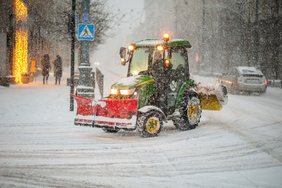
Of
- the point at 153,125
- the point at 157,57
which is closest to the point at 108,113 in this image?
the point at 153,125

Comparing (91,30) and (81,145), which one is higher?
(91,30)

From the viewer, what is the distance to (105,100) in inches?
367

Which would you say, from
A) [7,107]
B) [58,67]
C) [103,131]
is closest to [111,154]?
[103,131]

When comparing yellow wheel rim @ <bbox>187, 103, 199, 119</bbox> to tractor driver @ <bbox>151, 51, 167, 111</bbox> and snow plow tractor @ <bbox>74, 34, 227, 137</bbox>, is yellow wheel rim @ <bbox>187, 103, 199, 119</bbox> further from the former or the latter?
tractor driver @ <bbox>151, 51, 167, 111</bbox>

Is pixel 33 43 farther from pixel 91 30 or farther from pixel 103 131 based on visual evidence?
pixel 103 131

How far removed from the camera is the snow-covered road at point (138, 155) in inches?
240

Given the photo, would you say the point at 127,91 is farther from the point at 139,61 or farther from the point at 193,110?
the point at 193,110

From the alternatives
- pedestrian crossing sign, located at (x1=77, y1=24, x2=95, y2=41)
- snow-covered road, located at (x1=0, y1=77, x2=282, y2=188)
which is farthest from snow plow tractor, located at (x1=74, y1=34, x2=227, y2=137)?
pedestrian crossing sign, located at (x1=77, y1=24, x2=95, y2=41)

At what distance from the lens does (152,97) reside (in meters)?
10.1

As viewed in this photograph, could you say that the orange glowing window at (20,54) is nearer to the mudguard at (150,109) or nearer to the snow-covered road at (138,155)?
the snow-covered road at (138,155)

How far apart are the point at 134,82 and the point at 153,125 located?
42.3 inches

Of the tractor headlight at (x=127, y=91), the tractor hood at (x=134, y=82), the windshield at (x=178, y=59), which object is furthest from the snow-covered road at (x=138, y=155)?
the windshield at (x=178, y=59)

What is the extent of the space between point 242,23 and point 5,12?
26.2m

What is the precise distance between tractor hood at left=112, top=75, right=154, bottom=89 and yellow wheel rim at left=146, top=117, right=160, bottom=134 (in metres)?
0.85
